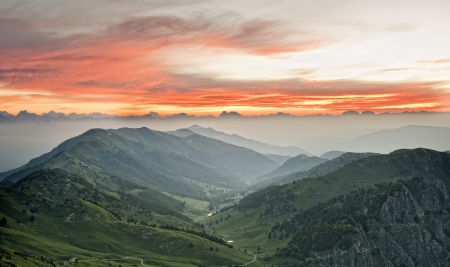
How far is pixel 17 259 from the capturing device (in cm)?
19925
